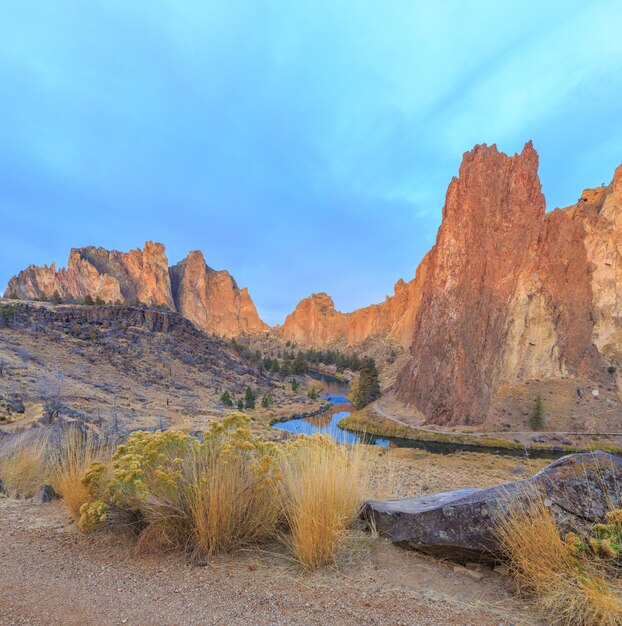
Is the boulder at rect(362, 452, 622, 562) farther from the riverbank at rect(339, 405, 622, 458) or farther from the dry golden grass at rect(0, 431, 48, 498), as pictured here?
the riverbank at rect(339, 405, 622, 458)

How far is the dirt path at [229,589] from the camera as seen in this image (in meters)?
3.14

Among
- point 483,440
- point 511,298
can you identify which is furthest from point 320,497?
point 511,298

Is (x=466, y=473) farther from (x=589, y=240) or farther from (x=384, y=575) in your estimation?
(x=589, y=240)

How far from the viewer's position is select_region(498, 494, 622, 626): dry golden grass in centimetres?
298

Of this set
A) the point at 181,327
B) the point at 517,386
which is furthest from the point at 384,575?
the point at 181,327

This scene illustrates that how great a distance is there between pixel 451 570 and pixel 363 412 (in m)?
55.6

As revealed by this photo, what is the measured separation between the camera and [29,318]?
206ft

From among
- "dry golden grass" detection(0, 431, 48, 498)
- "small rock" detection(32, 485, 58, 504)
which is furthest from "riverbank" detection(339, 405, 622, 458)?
"small rock" detection(32, 485, 58, 504)

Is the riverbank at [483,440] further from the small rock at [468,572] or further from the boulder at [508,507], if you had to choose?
the small rock at [468,572]

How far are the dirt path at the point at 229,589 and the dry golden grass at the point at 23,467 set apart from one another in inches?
122

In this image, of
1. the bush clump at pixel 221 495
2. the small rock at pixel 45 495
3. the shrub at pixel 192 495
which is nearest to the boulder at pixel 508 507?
the bush clump at pixel 221 495

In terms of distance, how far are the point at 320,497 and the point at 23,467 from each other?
680cm

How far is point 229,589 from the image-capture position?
361 centimetres

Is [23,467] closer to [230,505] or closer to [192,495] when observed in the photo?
[192,495]
